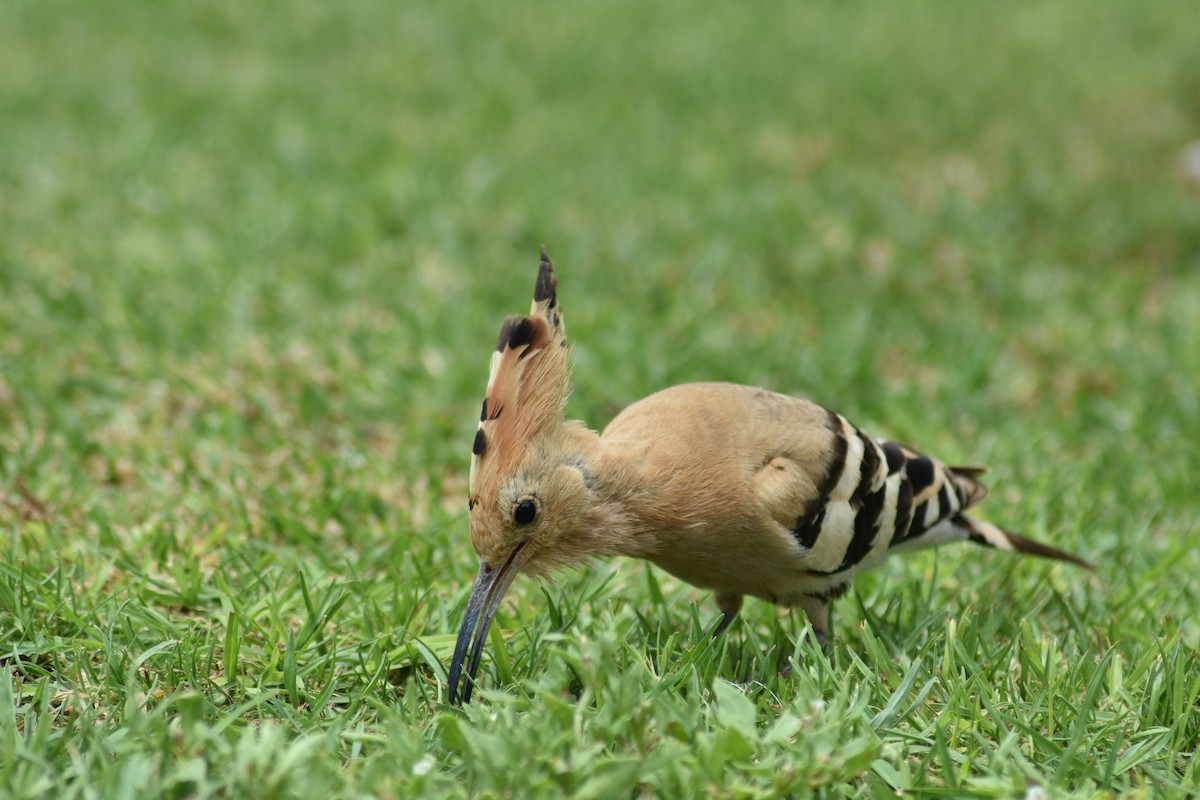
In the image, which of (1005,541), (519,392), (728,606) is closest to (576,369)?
(728,606)

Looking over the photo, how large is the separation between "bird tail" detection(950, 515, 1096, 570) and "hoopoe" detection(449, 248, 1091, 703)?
0.22 metres

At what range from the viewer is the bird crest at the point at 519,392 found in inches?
102

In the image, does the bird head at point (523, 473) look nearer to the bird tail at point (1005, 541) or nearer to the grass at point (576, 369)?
the grass at point (576, 369)

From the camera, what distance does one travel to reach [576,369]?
189 inches

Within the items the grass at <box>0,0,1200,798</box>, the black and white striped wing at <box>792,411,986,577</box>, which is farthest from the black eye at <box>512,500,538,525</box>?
the black and white striped wing at <box>792,411,986,577</box>

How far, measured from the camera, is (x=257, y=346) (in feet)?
15.4

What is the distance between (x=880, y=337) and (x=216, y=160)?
3.83m

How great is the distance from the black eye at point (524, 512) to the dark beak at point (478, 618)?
0.25 ft

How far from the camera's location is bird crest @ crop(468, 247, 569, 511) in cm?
258

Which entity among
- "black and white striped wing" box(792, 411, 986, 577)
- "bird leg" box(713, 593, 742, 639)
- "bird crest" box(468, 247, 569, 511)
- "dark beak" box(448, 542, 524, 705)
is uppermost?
"bird crest" box(468, 247, 569, 511)

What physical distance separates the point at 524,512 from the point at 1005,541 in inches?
62.1

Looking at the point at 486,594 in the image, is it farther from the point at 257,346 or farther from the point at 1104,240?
the point at 1104,240

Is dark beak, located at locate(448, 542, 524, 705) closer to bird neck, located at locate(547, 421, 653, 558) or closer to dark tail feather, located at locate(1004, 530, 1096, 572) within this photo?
bird neck, located at locate(547, 421, 653, 558)

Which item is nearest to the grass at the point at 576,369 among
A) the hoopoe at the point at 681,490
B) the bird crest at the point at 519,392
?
the hoopoe at the point at 681,490
